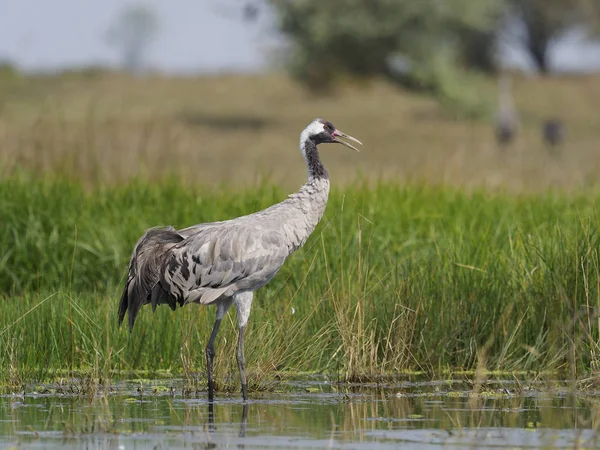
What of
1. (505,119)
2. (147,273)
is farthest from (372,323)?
(505,119)

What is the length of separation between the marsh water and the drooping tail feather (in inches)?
21.3

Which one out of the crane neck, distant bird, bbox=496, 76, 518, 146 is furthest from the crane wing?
distant bird, bbox=496, 76, 518, 146

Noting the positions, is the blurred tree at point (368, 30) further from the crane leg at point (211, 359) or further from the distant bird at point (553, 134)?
the crane leg at point (211, 359)

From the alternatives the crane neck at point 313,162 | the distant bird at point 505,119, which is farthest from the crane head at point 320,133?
the distant bird at point 505,119

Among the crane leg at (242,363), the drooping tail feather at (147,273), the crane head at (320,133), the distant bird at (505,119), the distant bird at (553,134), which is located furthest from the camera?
the distant bird at (505,119)

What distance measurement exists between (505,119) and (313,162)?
118 ft

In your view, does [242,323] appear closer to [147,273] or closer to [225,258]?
[225,258]

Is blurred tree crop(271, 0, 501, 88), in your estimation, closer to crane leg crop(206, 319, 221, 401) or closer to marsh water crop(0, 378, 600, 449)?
crane leg crop(206, 319, 221, 401)

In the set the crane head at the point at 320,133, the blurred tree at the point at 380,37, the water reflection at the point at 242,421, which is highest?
the blurred tree at the point at 380,37

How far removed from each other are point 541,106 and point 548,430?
153ft

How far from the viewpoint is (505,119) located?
43281mm

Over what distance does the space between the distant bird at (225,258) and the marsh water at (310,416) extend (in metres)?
0.58

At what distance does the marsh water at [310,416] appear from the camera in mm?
5848

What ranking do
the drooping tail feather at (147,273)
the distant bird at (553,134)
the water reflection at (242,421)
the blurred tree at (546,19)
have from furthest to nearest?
1. the blurred tree at (546,19)
2. the distant bird at (553,134)
3. the drooping tail feather at (147,273)
4. the water reflection at (242,421)
